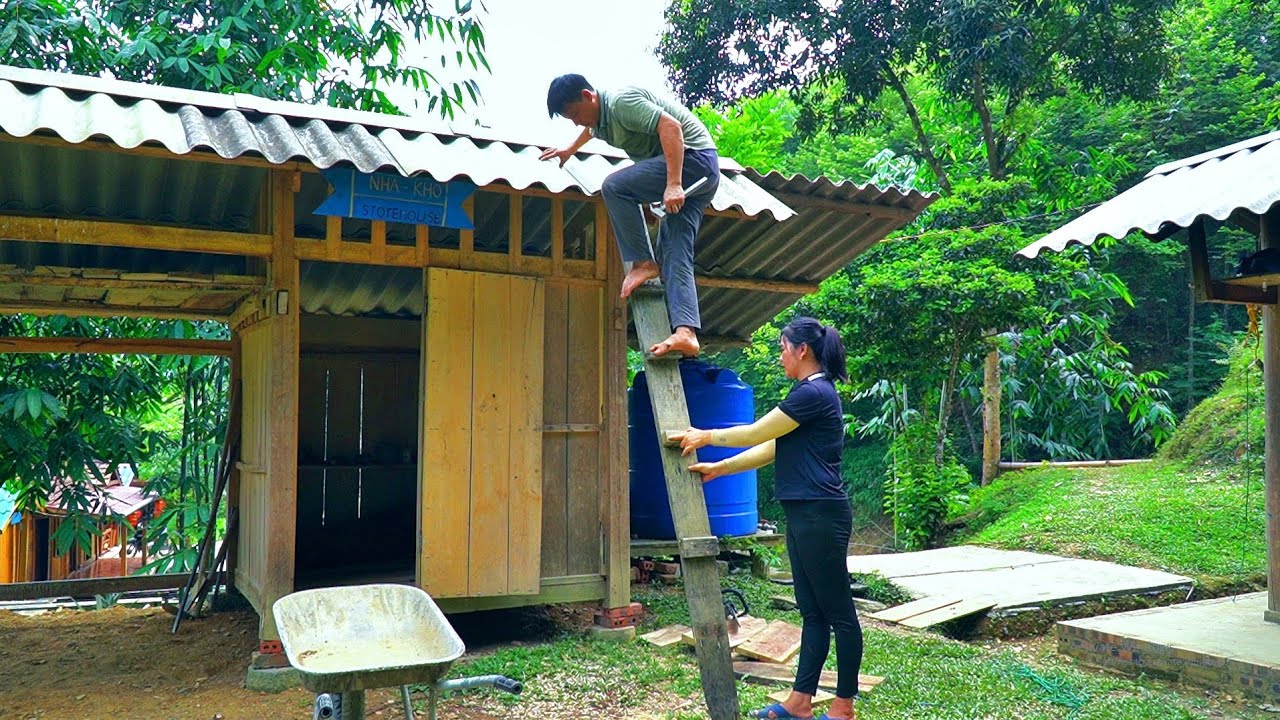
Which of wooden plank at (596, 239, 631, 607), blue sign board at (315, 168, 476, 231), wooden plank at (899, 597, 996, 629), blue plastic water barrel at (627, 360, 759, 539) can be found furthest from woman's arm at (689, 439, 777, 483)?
blue plastic water barrel at (627, 360, 759, 539)

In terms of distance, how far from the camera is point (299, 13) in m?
9.12

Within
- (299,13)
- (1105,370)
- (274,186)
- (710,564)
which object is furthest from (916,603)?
(1105,370)

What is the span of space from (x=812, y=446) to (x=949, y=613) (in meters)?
3.66

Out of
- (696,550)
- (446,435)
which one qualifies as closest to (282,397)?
(446,435)

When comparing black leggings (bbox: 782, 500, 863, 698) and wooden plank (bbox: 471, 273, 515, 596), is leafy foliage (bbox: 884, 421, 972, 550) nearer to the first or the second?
wooden plank (bbox: 471, 273, 515, 596)

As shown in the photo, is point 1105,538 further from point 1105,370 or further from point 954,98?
point 954,98

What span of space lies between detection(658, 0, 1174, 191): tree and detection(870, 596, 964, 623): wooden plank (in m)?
8.66

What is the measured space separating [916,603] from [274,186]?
5.52 metres

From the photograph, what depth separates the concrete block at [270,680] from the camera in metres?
5.25

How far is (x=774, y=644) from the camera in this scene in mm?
5852

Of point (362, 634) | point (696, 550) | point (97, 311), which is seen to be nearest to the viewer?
point (696, 550)

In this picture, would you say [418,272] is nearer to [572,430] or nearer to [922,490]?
[572,430]

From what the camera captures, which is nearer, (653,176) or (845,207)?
(653,176)

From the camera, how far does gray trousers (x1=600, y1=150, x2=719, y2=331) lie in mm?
4224
